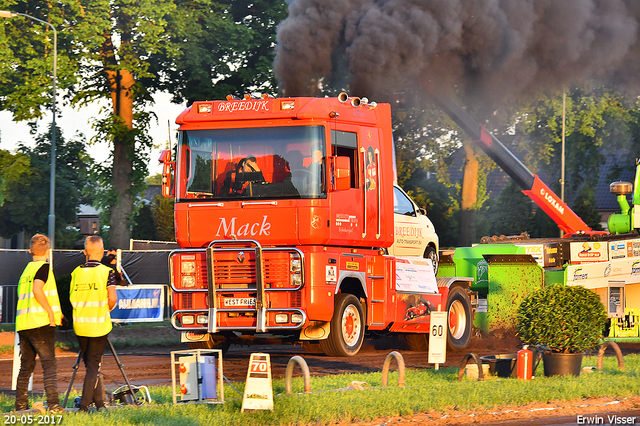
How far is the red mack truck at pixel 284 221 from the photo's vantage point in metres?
13.4

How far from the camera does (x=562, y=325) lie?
11.8m

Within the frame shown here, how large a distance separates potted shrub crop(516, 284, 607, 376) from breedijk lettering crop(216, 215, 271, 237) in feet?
12.4

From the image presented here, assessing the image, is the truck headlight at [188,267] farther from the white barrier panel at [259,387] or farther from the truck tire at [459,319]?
the white barrier panel at [259,387]

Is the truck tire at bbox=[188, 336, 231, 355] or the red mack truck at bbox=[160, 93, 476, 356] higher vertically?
the red mack truck at bbox=[160, 93, 476, 356]

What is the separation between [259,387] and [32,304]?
7.73 feet

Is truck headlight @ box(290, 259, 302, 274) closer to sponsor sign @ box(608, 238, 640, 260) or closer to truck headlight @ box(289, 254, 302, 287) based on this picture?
truck headlight @ box(289, 254, 302, 287)

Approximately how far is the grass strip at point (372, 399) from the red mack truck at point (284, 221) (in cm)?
169

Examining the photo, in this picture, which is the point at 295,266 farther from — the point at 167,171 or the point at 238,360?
the point at 238,360

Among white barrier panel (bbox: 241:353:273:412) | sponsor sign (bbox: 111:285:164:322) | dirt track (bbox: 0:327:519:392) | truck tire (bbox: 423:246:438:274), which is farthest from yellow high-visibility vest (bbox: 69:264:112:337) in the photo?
sponsor sign (bbox: 111:285:164:322)

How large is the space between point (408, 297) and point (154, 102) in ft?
67.6

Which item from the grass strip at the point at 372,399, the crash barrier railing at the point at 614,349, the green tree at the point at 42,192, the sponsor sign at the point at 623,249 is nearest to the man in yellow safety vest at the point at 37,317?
the grass strip at the point at 372,399

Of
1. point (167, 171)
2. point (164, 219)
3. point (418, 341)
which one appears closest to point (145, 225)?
point (164, 219)

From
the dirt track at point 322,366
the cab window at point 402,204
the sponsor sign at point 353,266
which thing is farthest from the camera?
the cab window at point 402,204

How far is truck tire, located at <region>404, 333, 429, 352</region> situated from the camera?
16.8m
